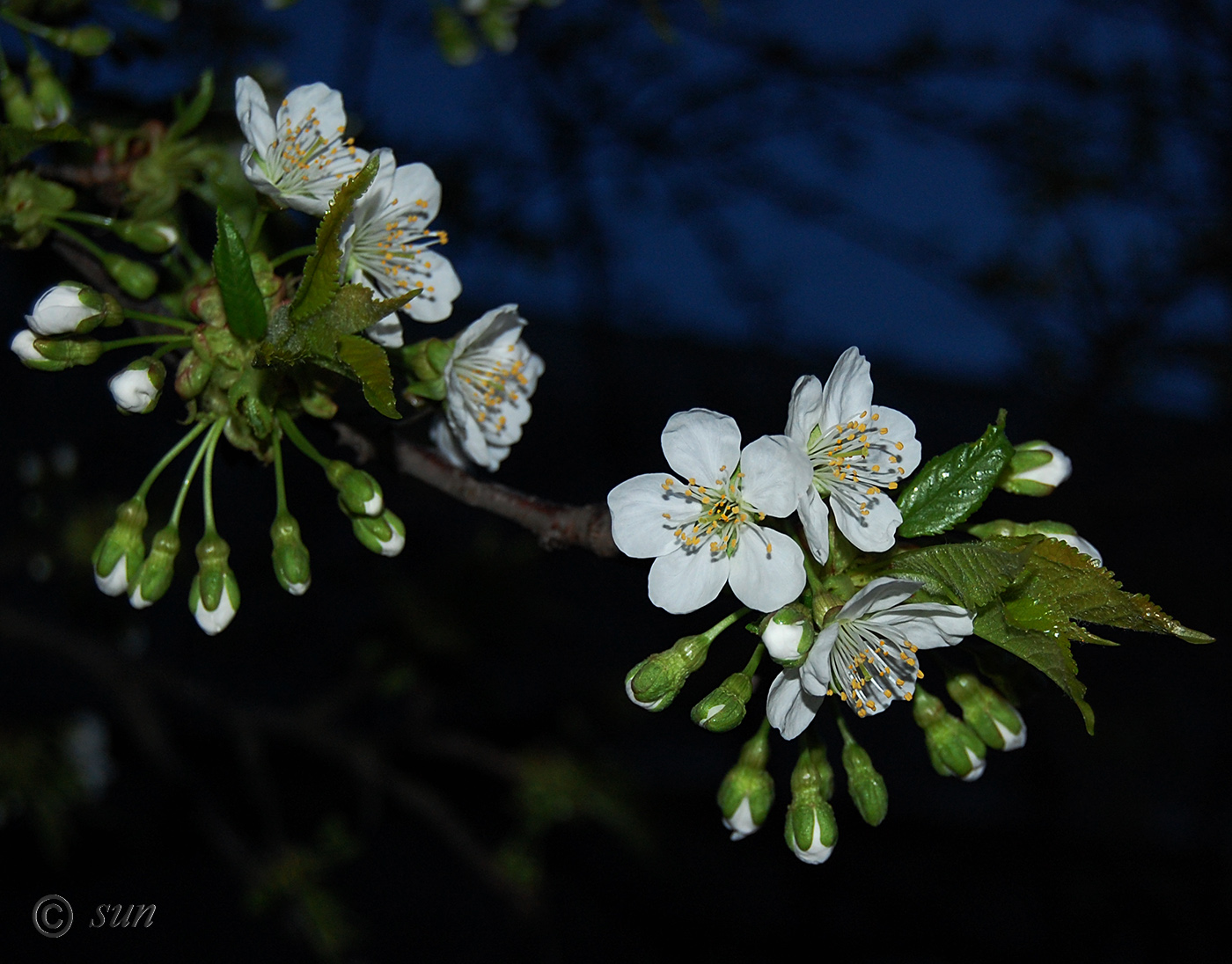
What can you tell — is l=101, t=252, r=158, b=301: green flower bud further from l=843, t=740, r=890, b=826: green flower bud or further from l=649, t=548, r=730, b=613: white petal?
l=843, t=740, r=890, b=826: green flower bud

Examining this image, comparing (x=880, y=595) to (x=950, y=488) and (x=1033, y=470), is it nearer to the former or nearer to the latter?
(x=950, y=488)

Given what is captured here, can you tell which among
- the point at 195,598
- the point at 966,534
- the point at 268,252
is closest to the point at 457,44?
the point at 268,252

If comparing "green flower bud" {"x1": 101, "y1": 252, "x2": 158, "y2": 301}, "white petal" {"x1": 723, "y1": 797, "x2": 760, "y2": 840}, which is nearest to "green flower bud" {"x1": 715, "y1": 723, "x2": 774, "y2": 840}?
"white petal" {"x1": 723, "y1": 797, "x2": 760, "y2": 840}

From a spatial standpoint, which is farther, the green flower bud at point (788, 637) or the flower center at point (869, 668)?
the flower center at point (869, 668)

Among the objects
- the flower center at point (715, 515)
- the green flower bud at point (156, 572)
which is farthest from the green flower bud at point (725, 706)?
the green flower bud at point (156, 572)

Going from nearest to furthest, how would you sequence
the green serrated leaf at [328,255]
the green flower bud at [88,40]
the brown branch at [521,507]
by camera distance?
the green serrated leaf at [328,255] → the brown branch at [521,507] → the green flower bud at [88,40]

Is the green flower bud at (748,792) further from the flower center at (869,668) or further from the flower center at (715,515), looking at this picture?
the flower center at (715,515)

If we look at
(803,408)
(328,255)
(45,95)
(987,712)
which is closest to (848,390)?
(803,408)
